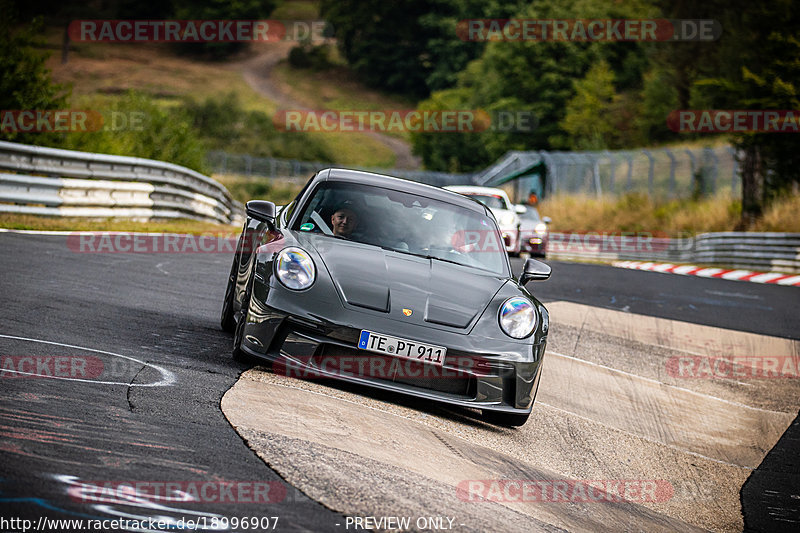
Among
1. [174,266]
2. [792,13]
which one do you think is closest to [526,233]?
[792,13]

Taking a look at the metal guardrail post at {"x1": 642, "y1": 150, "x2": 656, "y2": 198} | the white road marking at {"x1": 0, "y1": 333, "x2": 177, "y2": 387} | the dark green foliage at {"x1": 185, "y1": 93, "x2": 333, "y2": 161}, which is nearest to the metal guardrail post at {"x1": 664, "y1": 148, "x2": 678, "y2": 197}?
the metal guardrail post at {"x1": 642, "y1": 150, "x2": 656, "y2": 198}

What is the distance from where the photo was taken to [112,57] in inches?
4237

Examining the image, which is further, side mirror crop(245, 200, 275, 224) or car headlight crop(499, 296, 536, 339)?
side mirror crop(245, 200, 275, 224)

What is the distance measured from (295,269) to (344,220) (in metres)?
0.96

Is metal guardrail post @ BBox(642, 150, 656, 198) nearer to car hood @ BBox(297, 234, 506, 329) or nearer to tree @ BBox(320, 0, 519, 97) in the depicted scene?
car hood @ BBox(297, 234, 506, 329)

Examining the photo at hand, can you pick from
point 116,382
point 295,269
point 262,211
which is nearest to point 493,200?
point 262,211

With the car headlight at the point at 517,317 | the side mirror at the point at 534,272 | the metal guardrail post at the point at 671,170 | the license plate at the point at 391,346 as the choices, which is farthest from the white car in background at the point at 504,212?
the license plate at the point at 391,346

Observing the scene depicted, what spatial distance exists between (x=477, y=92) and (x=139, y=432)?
261 feet

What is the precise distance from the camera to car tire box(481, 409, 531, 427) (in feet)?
19.5

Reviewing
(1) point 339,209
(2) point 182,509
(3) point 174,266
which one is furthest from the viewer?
(3) point 174,266

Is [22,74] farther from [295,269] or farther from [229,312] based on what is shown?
[295,269]

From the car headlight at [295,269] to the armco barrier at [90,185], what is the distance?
930cm

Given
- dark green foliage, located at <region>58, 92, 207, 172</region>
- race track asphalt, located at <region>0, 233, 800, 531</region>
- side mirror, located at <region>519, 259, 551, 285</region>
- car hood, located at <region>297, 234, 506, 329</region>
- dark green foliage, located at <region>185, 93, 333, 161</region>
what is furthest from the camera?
dark green foliage, located at <region>185, 93, 333, 161</region>

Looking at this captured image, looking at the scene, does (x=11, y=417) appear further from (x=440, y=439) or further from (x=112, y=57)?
(x=112, y=57)
